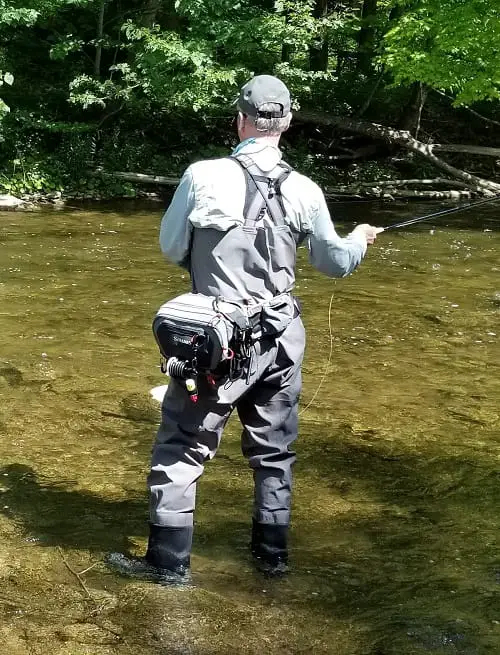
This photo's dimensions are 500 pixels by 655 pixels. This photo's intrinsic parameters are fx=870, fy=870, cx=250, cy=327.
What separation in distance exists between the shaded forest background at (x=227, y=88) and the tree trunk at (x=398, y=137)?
0.03 metres

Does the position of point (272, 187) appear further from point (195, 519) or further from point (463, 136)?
point (463, 136)

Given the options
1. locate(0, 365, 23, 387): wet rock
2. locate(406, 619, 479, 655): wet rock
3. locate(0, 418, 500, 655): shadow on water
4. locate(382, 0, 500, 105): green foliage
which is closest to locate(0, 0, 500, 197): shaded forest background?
locate(382, 0, 500, 105): green foliage

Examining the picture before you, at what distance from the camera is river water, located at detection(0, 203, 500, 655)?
3107 millimetres

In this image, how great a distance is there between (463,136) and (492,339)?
1544 centimetres

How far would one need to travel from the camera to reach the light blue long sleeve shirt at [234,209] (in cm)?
322

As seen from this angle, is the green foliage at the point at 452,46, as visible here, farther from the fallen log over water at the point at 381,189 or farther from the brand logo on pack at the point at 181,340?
the brand logo on pack at the point at 181,340

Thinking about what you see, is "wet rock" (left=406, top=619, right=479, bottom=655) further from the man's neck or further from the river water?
the man's neck

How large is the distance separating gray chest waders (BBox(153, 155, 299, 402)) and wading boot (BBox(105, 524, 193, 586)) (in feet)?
1.91

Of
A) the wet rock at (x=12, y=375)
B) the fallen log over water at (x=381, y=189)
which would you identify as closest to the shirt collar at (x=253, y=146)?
the wet rock at (x=12, y=375)

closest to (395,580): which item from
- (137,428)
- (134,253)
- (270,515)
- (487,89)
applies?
(270,515)

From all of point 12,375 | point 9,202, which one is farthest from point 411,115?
point 12,375

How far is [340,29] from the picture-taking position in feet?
58.6

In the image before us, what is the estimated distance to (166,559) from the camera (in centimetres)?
344

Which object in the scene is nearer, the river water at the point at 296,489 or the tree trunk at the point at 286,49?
the river water at the point at 296,489
